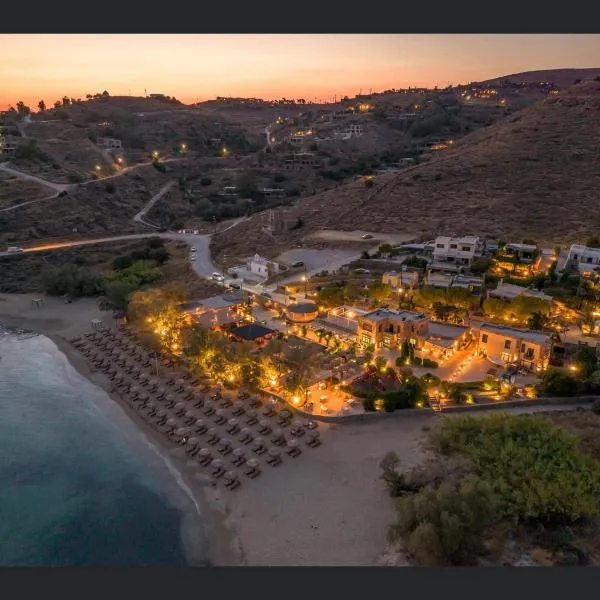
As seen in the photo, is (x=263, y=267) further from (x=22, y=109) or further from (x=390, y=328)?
(x=22, y=109)

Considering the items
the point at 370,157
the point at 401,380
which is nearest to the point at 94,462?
the point at 401,380

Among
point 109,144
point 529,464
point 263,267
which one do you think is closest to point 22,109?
point 109,144

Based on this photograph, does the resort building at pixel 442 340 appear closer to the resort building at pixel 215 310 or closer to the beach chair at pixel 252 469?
the resort building at pixel 215 310

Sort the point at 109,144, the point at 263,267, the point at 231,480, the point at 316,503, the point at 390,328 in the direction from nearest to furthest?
the point at 316,503, the point at 231,480, the point at 390,328, the point at 263,267, the point at 109,144

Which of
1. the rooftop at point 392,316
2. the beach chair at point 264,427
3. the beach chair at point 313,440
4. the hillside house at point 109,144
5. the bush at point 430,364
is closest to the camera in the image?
the beach chair at point 313,440

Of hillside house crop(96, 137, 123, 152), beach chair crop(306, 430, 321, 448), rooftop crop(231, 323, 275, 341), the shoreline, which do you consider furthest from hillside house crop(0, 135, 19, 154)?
beach chair crop(306, 430, 321, 448)

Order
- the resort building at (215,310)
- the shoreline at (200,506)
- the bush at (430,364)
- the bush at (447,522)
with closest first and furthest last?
1. the bush at (447,522)
2. the shoreline at (200,506)
3. the bush at (430,364)
4. the resort building at (215,310)

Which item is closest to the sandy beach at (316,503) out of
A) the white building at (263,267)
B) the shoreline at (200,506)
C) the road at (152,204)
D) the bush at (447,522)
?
the shoreline at (200,506)

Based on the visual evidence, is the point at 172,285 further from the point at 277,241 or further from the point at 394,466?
the point at 394,466
